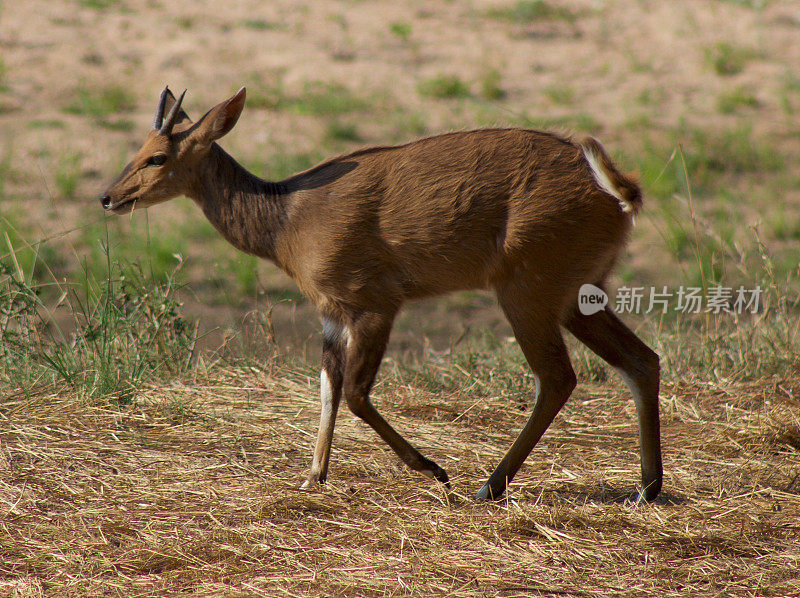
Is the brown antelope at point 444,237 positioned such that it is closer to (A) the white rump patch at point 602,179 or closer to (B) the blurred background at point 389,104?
(A) the white rump patch at point 602,179

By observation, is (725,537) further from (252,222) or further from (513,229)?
(252,222)

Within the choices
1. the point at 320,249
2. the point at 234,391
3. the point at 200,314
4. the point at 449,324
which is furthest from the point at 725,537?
the point at 200,314

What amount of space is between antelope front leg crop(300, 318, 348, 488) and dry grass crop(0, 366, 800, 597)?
13 cm

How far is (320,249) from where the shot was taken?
4680 millimetres

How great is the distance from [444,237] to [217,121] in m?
1.16

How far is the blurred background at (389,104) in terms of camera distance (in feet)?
30.7

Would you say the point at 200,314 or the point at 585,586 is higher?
the point at 585,586

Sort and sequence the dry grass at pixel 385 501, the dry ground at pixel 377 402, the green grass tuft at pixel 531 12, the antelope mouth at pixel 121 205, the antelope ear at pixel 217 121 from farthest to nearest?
the green grass tuft at pixel 531 12 → the antelope mouth at pixel 121 205 → the antelope ear at pixel 217 121 → the dry ground at pixel 377 402 → the dry grass at pixel 385 501

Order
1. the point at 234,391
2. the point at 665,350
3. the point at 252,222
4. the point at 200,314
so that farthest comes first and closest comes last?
the point at 200,314 < the point at 665,350 < the point at 234,391 < the point at 252,222

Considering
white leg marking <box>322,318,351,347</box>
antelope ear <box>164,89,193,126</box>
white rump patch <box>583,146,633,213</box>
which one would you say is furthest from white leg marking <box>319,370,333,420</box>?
white rump patch <box>583,146,633,213</box>

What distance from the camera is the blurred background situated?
368 inches

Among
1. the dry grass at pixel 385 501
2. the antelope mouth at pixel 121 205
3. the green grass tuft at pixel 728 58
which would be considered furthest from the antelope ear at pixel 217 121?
the green grass tuft at pixel 728 58

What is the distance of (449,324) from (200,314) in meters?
2.10

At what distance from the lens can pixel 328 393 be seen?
16.1 ft
